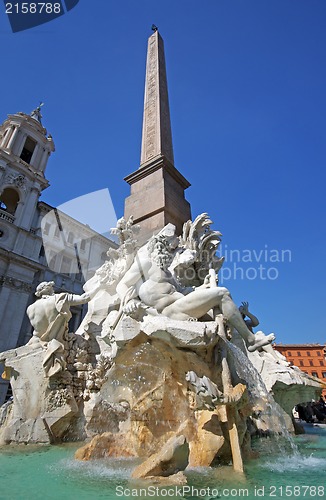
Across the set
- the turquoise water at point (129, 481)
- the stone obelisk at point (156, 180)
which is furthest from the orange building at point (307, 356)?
the turquoise water at point (129, 481)

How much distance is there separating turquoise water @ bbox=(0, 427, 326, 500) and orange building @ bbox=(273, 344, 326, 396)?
144 ft

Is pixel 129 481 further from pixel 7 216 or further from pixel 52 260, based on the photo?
pixel 52 260

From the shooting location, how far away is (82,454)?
313cm

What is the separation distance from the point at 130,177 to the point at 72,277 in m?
17.6

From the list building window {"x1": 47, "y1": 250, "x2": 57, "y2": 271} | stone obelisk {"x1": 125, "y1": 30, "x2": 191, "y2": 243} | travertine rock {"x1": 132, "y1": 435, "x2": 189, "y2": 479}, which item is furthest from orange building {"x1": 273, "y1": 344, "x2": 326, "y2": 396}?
travertine rock {"x1": 132, "y1": 435, "x2": 189, "y2": 479}

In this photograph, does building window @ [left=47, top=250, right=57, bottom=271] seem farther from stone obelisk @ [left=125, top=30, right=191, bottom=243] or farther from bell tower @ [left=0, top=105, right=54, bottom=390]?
stone obelisk @ [left=125, top=30, right=191, bottom=243]

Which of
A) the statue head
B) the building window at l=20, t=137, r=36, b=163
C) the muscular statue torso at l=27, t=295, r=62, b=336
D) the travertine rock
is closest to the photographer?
the travertine rock

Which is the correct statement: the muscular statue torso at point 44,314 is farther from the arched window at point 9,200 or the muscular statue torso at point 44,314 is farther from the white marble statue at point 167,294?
the arched window at point 9,200

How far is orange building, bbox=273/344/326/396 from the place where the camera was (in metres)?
42.1

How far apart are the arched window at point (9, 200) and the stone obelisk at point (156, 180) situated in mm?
16697

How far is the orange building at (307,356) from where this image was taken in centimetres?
4206

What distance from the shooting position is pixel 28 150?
977 inches

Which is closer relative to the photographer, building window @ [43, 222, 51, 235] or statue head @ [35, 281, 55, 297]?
statue head @ [35, 281, 55, 297]

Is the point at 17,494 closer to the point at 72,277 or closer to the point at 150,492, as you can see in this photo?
the point at 150,492
